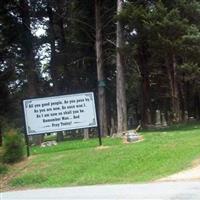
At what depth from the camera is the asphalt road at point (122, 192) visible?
11.9 metres

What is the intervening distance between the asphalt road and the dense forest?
51.1 ft

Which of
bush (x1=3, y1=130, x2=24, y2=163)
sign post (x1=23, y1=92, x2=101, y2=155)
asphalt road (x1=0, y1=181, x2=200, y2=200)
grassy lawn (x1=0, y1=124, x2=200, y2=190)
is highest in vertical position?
sign post (x1=23, y1=92, x2=101, y2=155)

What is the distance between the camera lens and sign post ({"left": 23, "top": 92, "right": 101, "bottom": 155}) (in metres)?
21.2

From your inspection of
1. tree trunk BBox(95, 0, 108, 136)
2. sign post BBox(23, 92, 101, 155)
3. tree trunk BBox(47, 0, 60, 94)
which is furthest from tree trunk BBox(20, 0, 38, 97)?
sign post BBox(23, 92, 101, 155)

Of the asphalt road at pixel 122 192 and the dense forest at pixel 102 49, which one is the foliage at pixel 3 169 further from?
the dense forest at pixel 102 49

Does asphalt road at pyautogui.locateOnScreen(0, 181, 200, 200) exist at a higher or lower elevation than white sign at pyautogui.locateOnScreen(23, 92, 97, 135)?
lower

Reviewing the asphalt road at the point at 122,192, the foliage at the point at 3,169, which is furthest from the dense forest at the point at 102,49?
the asphalt road at the point at 122,192

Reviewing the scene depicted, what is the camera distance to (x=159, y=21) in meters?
28.9

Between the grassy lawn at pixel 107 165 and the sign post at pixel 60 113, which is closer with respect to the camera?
the grassy lawn at pixel 107 165

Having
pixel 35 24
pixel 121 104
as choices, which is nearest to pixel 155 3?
pixel 121 104

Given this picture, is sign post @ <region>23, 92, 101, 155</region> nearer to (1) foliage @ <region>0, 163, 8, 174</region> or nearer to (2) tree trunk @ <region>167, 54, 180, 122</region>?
(1) foliage @ <region>0, 163, 8, 174</region>

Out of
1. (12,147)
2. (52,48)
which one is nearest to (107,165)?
(12,147)

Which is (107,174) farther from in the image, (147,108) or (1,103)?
(147,108)

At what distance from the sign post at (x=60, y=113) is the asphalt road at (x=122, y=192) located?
6302 mm
